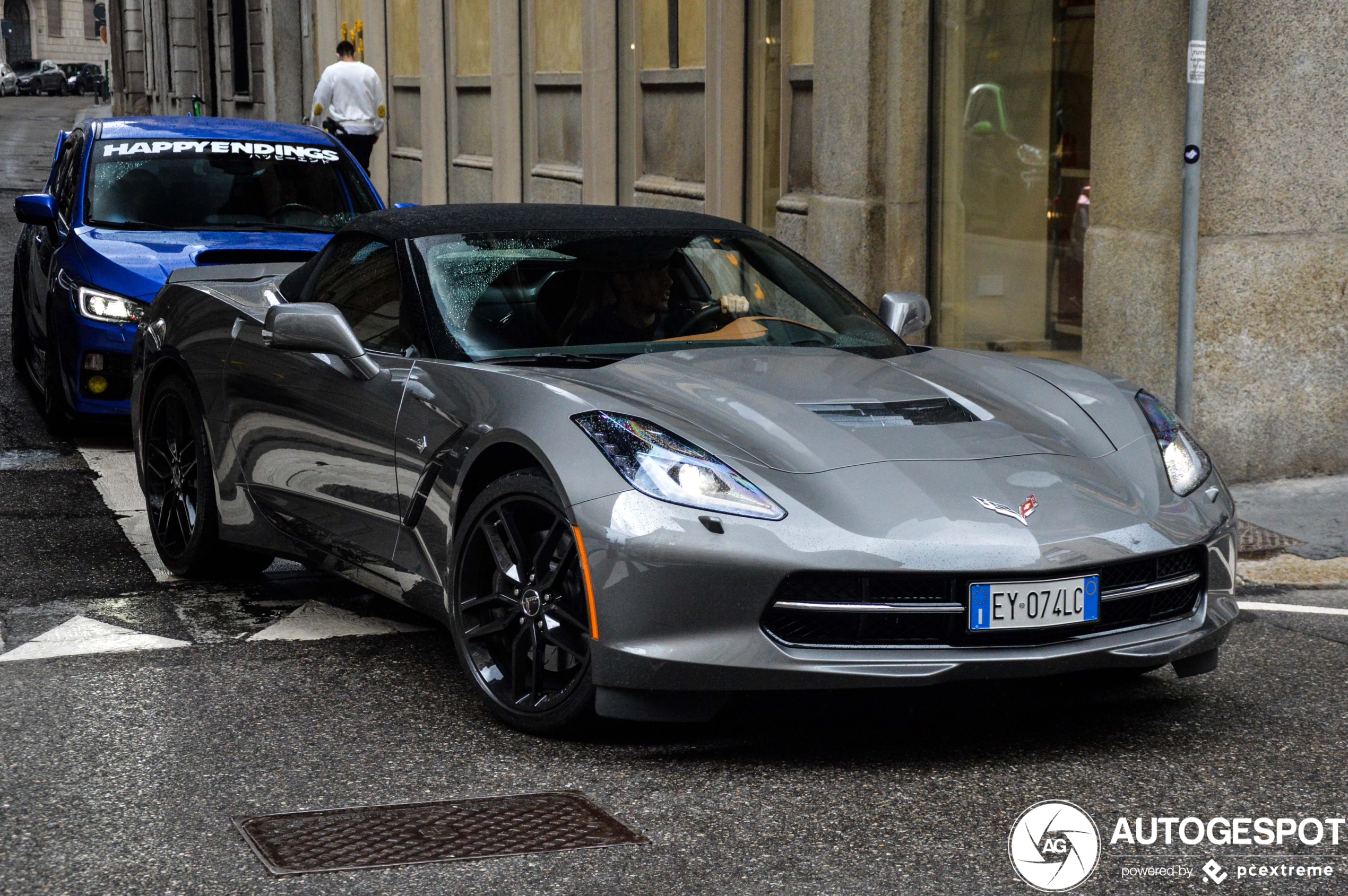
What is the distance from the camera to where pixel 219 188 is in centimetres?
975

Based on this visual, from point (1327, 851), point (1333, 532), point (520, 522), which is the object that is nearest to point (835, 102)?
point (1333, 532)

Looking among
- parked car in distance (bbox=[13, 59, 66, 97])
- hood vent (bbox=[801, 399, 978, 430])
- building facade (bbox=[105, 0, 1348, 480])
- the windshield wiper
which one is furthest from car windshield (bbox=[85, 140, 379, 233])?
parked car in distance (bbox=[13, 59, 66, 97])

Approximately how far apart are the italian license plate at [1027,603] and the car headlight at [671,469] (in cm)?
49

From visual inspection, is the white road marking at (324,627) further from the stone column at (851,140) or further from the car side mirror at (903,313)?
the stone column at (851,140)

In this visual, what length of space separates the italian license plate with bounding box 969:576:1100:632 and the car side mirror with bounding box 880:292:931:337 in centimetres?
171

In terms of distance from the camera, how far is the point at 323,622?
18.8 ft

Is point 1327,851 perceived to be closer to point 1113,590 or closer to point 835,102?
point 1113,590

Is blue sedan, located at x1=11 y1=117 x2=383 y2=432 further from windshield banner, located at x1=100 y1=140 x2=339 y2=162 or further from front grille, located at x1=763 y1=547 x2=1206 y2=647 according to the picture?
front grille, located at x1=763 y1=547 x2=1206 y2=647

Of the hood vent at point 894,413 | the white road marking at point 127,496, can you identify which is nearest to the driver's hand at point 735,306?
the hood vent at point 894,413

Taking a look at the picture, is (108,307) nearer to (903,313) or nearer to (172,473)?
(172,473)

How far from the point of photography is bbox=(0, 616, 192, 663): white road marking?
5.28m

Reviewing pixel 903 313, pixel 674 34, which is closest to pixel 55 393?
pixel 903 313

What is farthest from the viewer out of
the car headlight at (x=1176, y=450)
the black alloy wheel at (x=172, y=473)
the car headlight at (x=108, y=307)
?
the car headlight at (x=108, y=307)

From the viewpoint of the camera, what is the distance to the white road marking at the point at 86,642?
5277mm
